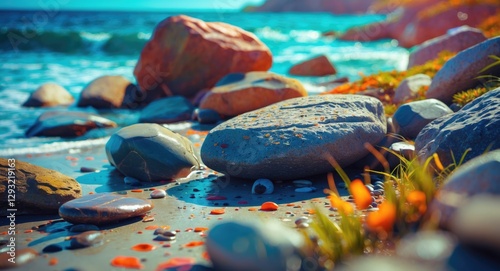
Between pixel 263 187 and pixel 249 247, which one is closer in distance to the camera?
pixel 249 247

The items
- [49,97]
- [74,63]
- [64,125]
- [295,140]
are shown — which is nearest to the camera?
[295,140]

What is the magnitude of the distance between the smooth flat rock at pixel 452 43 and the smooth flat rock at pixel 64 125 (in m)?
6.48

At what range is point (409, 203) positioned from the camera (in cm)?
312

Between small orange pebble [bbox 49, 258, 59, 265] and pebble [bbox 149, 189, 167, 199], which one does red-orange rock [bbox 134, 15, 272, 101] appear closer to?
pebble [bbox 149, 189, 167, 199]

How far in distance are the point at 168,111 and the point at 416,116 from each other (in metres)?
4.89

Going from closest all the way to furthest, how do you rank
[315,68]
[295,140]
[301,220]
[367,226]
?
[367,226] → [301,220] → [295,140] → [315,68]

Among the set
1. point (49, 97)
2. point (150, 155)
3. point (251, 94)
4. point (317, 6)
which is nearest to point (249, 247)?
point (150, 155)

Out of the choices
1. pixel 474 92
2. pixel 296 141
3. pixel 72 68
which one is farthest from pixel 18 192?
pixel 72 68

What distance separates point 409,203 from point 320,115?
2.11 meters

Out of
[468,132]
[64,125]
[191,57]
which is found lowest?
[64,125]

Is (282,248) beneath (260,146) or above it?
above

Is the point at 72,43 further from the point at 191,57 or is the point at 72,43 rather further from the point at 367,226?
the point at 367,226

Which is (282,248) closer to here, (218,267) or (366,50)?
(218,267)

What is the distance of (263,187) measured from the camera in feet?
15.5
